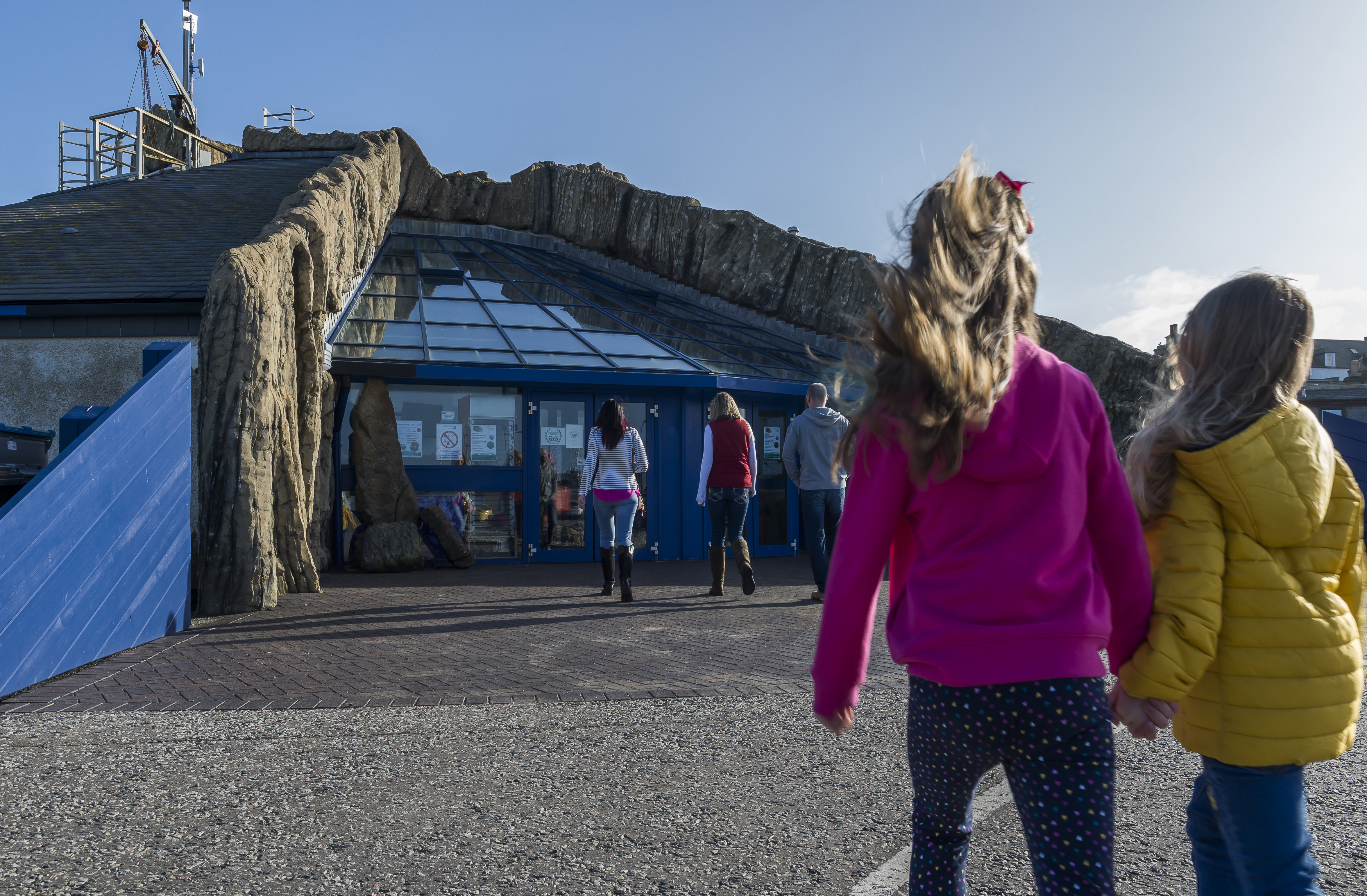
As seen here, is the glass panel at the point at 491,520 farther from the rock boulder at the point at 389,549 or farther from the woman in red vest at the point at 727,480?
the woman in red vest at the point at 727,480

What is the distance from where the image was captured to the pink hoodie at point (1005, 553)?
5.09 ft

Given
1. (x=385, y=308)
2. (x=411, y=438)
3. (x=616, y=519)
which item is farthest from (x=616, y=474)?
(x=385, y=308)

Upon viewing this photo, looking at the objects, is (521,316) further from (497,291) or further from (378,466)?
(378,466)

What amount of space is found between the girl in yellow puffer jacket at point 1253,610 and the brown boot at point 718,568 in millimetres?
6509

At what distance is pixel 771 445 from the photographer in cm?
1259

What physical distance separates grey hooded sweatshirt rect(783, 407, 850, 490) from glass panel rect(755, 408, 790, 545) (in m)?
4.54

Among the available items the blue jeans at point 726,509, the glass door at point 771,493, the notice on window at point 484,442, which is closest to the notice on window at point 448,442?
the notice on window at point 484,442

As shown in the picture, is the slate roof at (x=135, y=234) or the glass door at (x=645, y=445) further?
the glass door at (x=645, y=445)

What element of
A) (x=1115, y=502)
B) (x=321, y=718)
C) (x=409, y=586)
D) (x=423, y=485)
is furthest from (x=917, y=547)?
(x=423, y=485)

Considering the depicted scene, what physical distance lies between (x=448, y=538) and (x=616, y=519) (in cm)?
340

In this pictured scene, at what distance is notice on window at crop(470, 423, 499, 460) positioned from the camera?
1130cm

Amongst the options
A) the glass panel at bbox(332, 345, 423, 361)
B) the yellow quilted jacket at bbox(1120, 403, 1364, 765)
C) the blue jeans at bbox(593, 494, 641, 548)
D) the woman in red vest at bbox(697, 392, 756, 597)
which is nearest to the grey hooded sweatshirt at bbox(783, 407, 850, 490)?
the woman in red vest at bbox(697, 392, 756, 597)

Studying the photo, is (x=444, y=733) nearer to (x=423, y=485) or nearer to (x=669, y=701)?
(x=669, y=701)

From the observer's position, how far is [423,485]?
11031 mm
